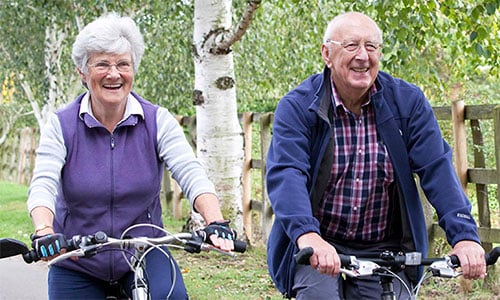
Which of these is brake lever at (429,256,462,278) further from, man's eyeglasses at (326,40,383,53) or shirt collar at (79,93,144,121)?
shirt collar at (79,93,144,121)

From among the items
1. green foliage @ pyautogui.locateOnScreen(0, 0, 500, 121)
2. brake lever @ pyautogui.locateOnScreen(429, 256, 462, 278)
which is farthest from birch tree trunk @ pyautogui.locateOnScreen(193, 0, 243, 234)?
brake lever @ pyautogui.locateOnScreen(429, 256, 462, 278)

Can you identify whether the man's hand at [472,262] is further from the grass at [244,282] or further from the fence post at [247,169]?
the fence post at [247,169]

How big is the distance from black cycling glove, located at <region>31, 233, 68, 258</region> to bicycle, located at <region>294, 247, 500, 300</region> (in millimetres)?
937

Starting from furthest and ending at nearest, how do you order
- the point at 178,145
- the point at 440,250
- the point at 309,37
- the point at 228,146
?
the point at 309,37
the point at 228,146
the point at 440,250
the point at 178,145

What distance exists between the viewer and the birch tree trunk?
10.4 m

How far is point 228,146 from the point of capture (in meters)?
10.5

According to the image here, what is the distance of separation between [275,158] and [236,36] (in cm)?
594

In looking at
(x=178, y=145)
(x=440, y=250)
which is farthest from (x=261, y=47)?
(x=178, y=145)

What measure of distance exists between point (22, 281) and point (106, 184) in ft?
19.1

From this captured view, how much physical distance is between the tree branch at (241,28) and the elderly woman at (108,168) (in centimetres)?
550

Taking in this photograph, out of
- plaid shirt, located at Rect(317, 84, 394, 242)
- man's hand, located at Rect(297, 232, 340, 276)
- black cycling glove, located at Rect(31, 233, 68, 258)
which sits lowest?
man's hand, located at Rect(297, 232, 340, 276)

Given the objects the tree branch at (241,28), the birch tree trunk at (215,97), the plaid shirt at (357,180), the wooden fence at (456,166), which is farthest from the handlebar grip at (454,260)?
the birch tree trunk at (215,97)

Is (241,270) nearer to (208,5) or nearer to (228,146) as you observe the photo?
(228,146)

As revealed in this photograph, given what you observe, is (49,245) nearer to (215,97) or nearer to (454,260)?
(454,260)
